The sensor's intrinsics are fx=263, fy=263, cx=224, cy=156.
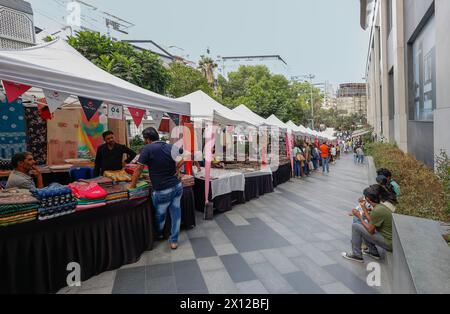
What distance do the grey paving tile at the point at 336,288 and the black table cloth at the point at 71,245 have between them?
252cm

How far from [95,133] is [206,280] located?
249 inches

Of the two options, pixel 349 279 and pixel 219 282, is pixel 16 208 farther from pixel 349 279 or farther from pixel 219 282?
pixel 349 279

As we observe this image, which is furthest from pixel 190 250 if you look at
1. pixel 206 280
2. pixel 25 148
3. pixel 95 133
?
pixel 95 133

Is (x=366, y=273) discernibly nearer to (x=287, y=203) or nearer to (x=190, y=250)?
(x=190, y=250)

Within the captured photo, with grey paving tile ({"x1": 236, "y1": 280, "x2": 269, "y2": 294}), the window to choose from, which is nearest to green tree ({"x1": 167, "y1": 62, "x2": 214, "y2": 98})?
the window

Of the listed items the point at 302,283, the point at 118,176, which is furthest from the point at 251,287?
the point at 118,176

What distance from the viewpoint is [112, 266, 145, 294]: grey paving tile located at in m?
2.98

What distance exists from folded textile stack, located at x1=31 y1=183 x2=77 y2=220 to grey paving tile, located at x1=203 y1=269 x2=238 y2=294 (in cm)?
179

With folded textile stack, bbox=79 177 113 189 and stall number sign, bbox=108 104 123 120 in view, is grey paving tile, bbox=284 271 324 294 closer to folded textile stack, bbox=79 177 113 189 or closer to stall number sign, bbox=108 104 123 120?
folded textile stack, bbox=79 177 113 189

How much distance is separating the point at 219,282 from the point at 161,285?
0.68 meters

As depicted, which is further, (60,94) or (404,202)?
(404,202)

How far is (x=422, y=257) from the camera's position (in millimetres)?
2039

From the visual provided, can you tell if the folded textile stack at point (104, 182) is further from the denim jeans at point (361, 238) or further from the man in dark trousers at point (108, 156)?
the denim jeans at point (361, 238)
